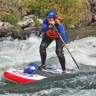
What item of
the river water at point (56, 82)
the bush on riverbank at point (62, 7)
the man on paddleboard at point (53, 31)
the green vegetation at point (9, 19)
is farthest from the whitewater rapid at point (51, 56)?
the bush on riverbank at point (62, 7)

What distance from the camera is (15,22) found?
25922 millimetres

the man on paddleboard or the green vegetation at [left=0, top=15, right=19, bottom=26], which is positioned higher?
the man on paddleboard

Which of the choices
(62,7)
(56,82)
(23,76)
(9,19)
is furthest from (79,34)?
(56,82)

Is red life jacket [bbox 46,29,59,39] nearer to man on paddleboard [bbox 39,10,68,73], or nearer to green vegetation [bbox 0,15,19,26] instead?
man on paddleboard [bbox 39,10,68,73]

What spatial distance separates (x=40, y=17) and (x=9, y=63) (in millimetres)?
18716

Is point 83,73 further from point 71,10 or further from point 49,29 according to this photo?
point 71,10

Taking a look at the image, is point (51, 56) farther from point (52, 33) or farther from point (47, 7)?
point (47, 7)

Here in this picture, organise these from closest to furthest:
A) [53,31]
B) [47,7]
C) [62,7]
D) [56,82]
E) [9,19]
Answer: [56,82] < [53,31] < [9,19] < [47,7] < [62,7]

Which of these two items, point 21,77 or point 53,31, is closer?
point 21,77

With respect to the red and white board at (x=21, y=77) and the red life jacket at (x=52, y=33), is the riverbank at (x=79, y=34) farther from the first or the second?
the red and white board at (x=21, y=77)

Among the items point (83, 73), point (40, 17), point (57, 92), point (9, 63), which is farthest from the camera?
point (40, 17)

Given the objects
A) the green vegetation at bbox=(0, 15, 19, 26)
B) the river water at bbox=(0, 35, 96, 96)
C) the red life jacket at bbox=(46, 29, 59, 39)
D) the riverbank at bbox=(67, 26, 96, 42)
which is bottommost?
the riverbank at bbox=(67, 26, 96, 42)

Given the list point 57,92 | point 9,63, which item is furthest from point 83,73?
point 9,63

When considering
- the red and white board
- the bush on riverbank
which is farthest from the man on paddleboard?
the bush on riverbank
